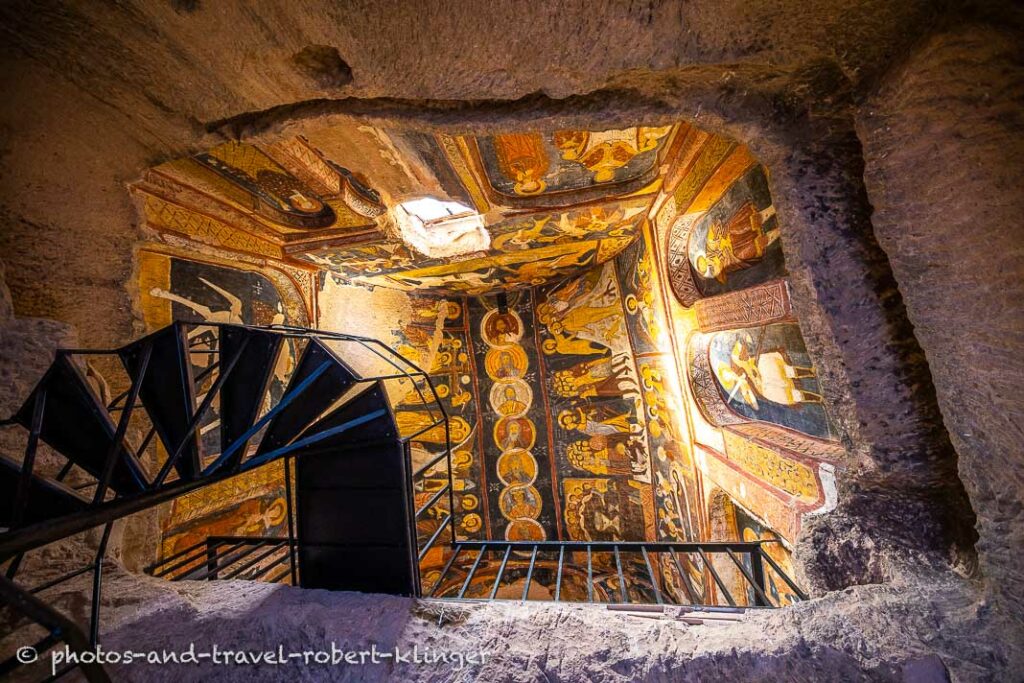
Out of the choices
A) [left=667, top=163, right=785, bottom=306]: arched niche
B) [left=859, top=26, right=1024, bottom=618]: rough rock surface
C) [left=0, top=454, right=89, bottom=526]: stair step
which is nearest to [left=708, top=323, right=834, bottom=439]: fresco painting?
[left=667, top=163, right=785, bottom=306]: arched niche

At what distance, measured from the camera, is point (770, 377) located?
258 cm

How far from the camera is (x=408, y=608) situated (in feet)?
5.37

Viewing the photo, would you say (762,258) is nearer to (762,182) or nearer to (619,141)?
(762,182)

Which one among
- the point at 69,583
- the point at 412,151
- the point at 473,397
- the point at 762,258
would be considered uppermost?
the point at 412,151

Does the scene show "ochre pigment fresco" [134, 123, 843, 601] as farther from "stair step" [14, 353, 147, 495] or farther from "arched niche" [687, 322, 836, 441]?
"stair step" [14, 353, 147, 495]

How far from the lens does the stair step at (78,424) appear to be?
144 cm

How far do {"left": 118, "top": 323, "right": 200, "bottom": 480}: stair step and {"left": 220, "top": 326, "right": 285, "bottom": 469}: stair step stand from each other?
0.13 meters

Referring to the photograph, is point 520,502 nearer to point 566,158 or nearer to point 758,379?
point 758,379

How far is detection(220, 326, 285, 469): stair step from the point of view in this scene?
5.58 feet

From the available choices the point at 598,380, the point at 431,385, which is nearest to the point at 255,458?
the point at 431,385

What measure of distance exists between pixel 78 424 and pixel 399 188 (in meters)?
2.39

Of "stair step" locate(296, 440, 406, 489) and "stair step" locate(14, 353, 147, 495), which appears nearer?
"stair step" locate(14, 353, 147, 495)

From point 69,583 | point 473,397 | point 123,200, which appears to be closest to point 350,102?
point 123,200

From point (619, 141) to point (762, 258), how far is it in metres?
1.37
